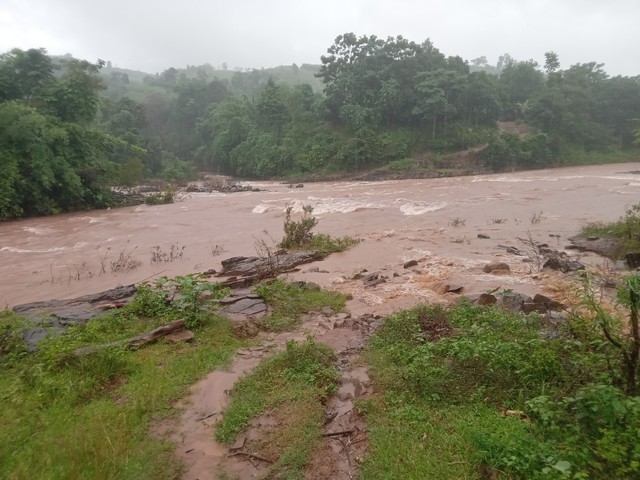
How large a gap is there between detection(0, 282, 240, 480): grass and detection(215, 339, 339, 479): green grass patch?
60 centimetres

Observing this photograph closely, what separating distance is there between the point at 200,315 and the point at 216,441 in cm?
273

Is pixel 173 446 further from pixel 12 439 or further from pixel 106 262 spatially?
pixel 106 262

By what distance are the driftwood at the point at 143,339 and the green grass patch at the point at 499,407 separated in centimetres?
277

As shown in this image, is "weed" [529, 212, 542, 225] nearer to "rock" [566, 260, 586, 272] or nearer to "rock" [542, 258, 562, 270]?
"rock" [566, 260, 586, 272]

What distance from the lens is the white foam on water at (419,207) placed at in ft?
56.2

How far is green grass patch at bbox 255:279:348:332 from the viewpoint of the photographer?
6.09 metres

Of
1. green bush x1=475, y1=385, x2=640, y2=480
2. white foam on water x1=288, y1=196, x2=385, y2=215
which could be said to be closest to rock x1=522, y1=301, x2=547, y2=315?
green bush x1=475, y1=385, x2=640, y2=480

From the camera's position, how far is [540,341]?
399 cm

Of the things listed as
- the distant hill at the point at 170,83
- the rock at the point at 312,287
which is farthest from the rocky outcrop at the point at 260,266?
the distant hill at the point at 170,83

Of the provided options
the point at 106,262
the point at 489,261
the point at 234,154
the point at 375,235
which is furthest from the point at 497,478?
the point at 234,154

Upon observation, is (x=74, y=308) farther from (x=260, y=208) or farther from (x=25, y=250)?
(x=260, y=208)

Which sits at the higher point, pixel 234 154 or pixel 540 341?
pixel 234 154

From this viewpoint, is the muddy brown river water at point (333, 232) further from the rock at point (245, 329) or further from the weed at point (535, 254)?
the rock at point (245, 329)

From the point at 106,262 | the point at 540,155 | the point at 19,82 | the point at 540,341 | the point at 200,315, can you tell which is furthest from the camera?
the point at 540,155
